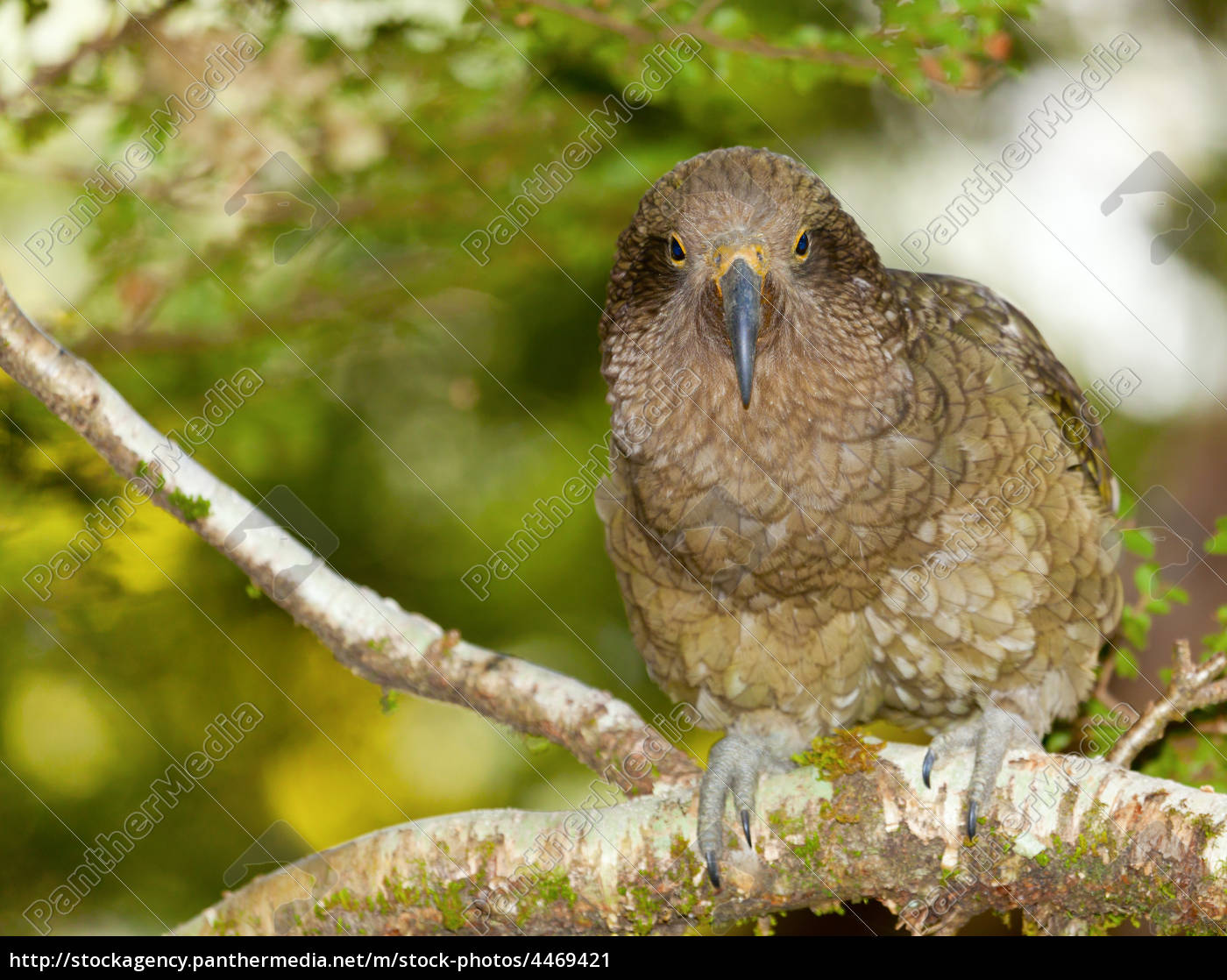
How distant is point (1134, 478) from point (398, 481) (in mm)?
4337

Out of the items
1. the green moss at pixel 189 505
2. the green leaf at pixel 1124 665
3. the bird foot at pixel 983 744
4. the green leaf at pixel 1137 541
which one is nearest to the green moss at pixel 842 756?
the bird foot at pixel 983 744

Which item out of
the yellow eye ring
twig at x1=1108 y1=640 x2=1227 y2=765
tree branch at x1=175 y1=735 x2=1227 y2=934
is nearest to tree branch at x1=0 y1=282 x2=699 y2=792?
tree branch at x1=175 y1=735 x2=1227 y2=934

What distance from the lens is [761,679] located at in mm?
3986

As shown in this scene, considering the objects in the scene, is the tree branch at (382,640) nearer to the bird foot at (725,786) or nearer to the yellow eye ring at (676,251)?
the bird foot at (725,786)

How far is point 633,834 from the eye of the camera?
137 inches

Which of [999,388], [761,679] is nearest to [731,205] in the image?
[999,388]

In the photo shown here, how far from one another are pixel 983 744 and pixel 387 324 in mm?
3572

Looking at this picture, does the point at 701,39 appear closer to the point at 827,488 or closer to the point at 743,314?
the point at 743,314

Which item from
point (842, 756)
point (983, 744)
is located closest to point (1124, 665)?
point (983, 744)

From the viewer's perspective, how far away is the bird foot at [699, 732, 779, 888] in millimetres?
3428

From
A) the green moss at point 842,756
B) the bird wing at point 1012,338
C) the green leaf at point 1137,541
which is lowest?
the green moss at point 842,756

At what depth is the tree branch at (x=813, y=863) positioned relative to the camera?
289 cm

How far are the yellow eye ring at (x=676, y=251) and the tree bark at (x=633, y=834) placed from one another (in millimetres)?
1645

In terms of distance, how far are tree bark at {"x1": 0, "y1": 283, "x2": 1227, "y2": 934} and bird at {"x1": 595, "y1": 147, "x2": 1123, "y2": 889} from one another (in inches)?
5.3
